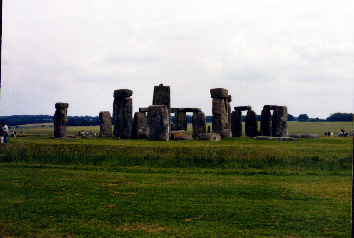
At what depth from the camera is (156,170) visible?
12.5 m

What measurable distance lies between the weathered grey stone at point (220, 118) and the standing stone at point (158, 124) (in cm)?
594

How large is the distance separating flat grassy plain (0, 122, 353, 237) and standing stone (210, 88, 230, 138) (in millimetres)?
12930

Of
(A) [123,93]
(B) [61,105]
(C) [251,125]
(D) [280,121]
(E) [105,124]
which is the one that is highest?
(A) [123,93]

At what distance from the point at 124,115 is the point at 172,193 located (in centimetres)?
1666

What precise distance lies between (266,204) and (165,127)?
A: 1541 cm

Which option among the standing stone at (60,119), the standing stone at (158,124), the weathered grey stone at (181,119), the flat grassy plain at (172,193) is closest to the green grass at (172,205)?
the flat grassy plain at (172,193)

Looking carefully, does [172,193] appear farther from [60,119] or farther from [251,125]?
[251,125]

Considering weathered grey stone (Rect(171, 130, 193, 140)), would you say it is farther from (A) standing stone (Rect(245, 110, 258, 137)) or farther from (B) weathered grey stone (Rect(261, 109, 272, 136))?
(B) weathered grey stone (Rect(261, 109, 272, 136))

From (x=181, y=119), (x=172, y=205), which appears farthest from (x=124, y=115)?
(x=172, y=205)

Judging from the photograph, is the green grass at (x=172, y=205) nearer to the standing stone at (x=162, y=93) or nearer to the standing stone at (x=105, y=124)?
the standing stone at (x=162, y=93)

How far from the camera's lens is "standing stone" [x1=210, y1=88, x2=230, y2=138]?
28016 mm

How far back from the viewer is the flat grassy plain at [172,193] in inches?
257

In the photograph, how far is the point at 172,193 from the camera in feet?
29.6

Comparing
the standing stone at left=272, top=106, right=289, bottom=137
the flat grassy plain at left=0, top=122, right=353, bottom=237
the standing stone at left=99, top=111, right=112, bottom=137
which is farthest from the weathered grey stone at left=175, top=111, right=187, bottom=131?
the flat grassy plain at left=0, top=122, right=353, bottom=237
